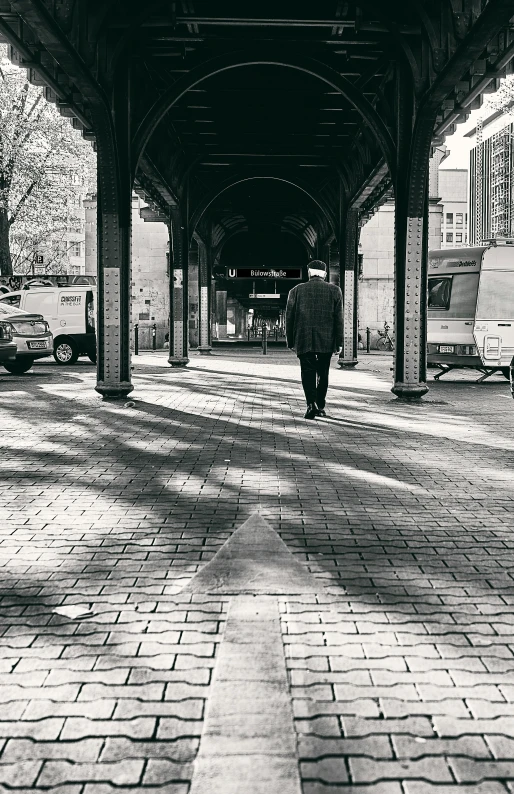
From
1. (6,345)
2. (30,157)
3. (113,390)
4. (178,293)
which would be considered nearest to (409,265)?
(113,390)

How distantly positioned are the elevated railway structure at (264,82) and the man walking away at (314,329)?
2299 mm

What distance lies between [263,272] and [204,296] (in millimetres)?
2416

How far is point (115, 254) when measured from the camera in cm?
1476

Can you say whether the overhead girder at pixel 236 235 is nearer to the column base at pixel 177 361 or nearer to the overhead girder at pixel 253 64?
the column base at pixel 177 361

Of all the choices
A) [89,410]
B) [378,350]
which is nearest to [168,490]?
[89,410]

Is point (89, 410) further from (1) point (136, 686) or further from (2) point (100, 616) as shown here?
(1) point (136, 686)

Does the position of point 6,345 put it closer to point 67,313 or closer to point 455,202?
point 67,313

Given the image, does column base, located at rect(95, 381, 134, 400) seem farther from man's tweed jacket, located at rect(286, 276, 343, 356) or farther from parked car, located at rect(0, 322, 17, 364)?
parked car, located at rect(0, 322, 17, 364)

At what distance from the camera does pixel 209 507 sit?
6535mm

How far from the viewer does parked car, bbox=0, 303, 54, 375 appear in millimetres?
22480

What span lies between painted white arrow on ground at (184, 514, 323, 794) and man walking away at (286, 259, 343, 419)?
7732 millimetres

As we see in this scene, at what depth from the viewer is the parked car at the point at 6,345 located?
20.5m

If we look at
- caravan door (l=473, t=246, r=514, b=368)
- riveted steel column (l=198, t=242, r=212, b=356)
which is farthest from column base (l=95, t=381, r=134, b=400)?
riveted steel column (l=198, t=242, r=212, b=356)

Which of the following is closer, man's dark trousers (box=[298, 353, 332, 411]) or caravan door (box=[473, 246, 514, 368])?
man's dark trousers (box=[298, 353, 332, 411])
